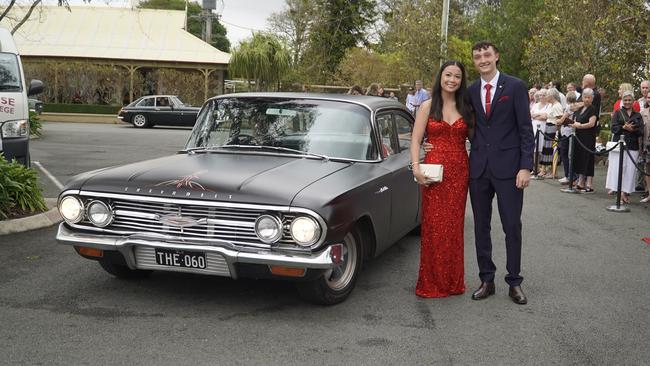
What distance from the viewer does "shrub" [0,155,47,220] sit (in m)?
8.31

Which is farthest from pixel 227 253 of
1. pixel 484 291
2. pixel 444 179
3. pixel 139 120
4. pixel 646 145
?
pixel 139 120

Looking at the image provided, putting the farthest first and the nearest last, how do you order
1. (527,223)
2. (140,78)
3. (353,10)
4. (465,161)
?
1. (353,10)
2. (140,78)
3. (527,223)
4. (465,161)

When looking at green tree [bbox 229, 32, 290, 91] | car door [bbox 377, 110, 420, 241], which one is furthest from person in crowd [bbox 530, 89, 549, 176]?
green tree [bbox 229, 32, 290, 91]

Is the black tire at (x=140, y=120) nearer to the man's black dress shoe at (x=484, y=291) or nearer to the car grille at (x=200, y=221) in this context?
the car grille at (x=200, y=221)

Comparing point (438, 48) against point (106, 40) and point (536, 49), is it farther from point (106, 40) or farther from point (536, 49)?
point (106, 40)

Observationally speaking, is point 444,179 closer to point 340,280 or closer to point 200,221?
point 340,280

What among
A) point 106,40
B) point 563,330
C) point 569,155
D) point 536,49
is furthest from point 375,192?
point 106,40

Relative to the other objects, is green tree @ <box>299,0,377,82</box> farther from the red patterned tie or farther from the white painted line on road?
the red patterned tie

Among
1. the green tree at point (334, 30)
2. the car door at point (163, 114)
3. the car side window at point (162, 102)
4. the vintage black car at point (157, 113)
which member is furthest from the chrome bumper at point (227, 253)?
the green tree at point (334, 30)

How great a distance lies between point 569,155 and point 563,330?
879 centimetres

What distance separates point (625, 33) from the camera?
17953mm

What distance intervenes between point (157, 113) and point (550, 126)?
20.2 metres

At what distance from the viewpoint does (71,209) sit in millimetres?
5453

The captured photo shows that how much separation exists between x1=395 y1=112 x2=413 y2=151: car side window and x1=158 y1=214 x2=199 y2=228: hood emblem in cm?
276
